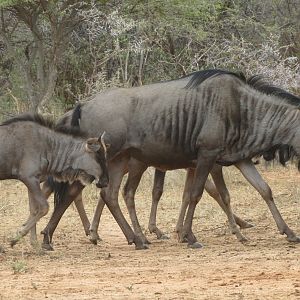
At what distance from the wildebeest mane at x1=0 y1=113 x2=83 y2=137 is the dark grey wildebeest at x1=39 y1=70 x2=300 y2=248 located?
12.7 inches

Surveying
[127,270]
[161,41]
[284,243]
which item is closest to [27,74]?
[161,41]

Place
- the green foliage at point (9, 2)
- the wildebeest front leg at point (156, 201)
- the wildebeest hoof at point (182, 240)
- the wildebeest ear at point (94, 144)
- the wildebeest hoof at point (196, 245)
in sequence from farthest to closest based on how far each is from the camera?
the green foliage at point (9, 2)
the wildebeest front leg at point (156, 201)
the wildebeest hoof at point (182, 240)
the wildebeest hoof at point (196, 245)
the wildebeest ear at point (94, 144)

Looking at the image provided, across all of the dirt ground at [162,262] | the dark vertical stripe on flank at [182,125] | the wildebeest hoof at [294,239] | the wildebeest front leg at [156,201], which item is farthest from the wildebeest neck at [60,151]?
the wildebeest hoof at [294,239]

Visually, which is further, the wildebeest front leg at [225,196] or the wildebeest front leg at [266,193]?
the wildebeest front leg at [225,196]

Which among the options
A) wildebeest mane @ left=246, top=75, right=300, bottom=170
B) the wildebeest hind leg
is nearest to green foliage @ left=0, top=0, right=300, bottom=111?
the wildebeest hind leg

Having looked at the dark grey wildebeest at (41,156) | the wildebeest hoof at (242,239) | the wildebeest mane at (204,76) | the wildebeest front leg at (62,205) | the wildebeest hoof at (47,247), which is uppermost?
the wildebeest mane at (204,76)

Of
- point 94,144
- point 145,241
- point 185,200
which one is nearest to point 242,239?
point 145,241

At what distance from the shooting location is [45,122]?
11664 millimetres

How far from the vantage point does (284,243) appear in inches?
460

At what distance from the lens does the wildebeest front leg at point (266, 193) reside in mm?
11759

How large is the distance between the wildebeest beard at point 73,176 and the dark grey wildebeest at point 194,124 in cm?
39

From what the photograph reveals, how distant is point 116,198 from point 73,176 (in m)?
0.70

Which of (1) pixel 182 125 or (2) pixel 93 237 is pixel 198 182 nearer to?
(1) pixel 182 125

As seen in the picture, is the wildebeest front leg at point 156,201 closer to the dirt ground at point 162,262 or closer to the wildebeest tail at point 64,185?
the dirt ground at point 162,262
